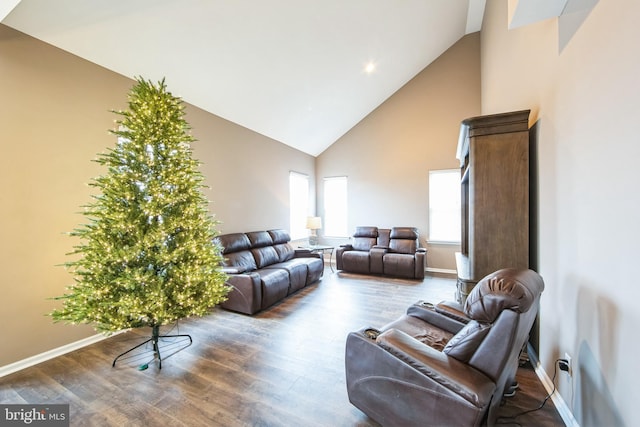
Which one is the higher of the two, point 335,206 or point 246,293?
point 335,206

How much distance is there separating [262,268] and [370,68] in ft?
14.0

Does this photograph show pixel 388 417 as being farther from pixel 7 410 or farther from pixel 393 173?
pixel 393 173

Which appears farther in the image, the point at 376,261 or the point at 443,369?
the point at 376,261

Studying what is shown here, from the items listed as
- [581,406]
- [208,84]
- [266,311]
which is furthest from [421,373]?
[208,84]

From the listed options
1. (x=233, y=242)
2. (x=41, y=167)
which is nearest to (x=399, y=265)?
(x=233, y=242)

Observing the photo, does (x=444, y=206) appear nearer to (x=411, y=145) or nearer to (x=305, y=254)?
(x=411, y=145)

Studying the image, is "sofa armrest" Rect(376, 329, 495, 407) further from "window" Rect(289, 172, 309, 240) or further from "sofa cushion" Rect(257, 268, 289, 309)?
"window" Rect(289, 172, 309, 240)

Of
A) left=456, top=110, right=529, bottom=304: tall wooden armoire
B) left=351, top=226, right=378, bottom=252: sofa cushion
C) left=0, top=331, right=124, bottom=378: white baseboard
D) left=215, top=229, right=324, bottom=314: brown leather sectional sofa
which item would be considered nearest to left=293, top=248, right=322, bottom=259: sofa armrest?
left=215, top=229, right=324, bottom=314: brown leather sectional sofa

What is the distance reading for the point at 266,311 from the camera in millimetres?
3432

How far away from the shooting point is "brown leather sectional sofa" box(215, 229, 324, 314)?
3.29 metres

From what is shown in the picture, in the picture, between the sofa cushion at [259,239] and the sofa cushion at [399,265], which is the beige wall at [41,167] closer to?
the sofa cushion at [259,239]

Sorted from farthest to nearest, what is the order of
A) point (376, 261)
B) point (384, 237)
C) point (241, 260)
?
point (384, 237), point (376, 261), point (241, 260)

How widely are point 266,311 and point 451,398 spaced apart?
8.84ft

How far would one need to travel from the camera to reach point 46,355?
7.75 feet
